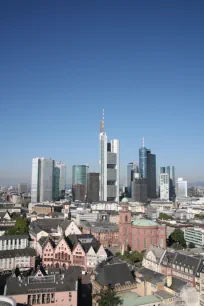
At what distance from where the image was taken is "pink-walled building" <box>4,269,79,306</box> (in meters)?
49.5

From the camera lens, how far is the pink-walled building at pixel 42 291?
49.5m

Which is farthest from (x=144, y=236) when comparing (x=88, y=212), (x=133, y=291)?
(x=88, y=212)

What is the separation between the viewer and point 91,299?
5884 cm

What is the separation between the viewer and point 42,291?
1988 inches

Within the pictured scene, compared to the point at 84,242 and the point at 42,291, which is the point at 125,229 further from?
the point at 42,291

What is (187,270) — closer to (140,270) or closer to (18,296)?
(140,270)

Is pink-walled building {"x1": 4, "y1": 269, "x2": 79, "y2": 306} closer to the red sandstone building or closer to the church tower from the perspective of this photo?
the red sandstone building

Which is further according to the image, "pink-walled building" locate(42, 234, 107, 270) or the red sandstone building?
the red sandstone building

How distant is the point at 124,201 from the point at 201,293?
5174cm

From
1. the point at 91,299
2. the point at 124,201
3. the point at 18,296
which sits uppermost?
the point at 124,201

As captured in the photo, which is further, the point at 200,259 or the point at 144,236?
the point at 144,236

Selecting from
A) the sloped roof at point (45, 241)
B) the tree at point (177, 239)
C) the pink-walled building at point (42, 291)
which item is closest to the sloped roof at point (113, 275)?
the pink-walled building at point (42, 291)

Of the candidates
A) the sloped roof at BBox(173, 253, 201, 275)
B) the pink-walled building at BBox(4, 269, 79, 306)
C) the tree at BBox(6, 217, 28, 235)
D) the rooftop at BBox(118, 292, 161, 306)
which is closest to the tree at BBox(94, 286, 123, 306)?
the rooftop at BBox(118, 292, 161, 306)

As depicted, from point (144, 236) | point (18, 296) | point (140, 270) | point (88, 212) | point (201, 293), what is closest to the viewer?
point (18, 296)
